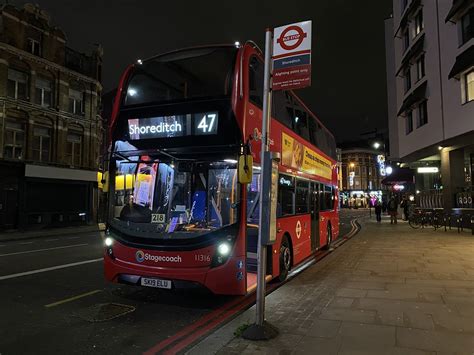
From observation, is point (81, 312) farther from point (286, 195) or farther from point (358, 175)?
point (358, 175)

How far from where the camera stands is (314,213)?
11.8 metres

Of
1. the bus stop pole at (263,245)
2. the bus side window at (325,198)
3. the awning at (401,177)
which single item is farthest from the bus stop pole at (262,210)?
the awning at (401,177)

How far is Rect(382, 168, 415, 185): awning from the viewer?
1351 inches

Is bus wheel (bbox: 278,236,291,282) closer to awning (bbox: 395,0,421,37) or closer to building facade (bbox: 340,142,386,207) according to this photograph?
awning (bbox: 395,0,421,37)

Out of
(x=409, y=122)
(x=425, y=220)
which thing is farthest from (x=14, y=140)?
(x=409, y=122)

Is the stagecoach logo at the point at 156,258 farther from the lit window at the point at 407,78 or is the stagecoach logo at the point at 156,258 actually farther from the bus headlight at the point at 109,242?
the lit window at the point at 407,78

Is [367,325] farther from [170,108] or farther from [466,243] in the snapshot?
[466,243]

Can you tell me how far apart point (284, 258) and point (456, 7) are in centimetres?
1807

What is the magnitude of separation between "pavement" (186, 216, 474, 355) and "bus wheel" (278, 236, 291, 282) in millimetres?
271

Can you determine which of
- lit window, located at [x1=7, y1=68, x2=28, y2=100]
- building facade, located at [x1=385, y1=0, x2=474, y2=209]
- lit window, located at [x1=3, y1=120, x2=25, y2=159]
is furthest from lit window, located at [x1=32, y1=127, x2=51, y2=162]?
building facade, located at [x1=385, y1=0, x2=474, y2=209]

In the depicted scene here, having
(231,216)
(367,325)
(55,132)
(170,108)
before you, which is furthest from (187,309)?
(55,132)

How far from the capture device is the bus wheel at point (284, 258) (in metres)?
8.63

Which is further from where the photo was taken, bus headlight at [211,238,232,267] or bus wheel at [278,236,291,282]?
bus wheel at [278,236,291,282]

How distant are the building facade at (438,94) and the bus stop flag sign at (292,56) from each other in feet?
56.8
